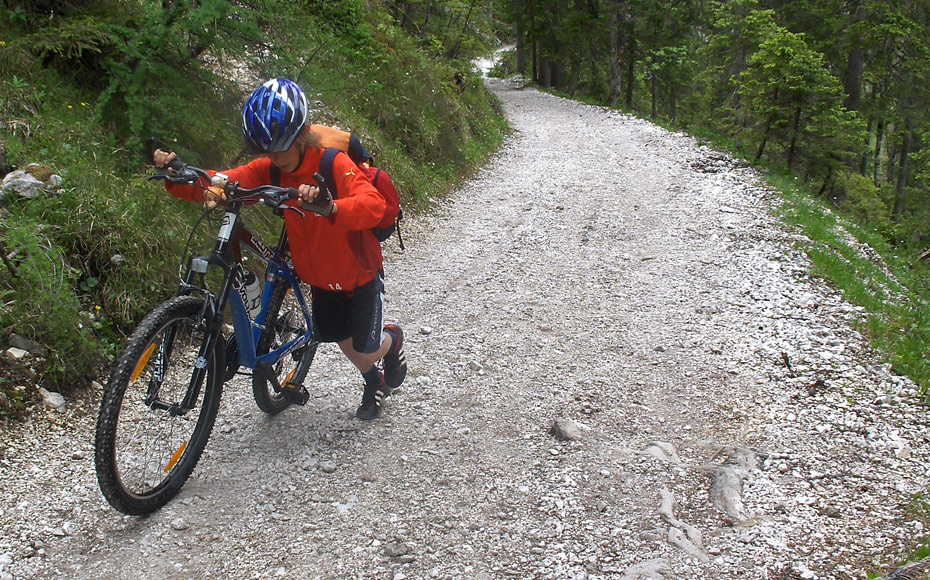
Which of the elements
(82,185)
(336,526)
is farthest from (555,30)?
(336,526)

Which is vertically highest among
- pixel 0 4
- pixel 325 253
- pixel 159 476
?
pixel 0 4

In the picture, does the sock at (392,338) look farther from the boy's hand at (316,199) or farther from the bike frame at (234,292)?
the boy's hand at (316,199)

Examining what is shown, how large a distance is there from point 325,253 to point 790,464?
10.5ft

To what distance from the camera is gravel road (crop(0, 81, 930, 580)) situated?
10.3ft

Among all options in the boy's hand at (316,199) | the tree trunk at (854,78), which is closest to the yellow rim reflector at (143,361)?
the boy's hand at (316,199)

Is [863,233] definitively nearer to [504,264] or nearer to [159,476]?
[504,264]

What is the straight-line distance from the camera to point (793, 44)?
37.9ft

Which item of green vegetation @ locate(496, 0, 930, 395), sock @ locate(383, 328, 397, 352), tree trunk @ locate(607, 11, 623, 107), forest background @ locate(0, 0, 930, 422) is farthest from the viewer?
tree trunk @ locate(607, 11, 623, 107)

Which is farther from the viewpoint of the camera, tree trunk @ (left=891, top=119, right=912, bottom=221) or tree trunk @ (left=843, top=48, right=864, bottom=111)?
tree trunk @ (left=891, top=119, right=912, bottom=221)

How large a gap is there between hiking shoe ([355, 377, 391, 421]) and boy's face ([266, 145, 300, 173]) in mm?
1698

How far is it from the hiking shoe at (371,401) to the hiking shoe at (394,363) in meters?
0.06

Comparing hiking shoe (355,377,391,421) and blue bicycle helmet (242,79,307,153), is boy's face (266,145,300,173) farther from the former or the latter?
hiking shoe (355,377,391,421)

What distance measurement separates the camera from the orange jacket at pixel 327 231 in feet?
10.9

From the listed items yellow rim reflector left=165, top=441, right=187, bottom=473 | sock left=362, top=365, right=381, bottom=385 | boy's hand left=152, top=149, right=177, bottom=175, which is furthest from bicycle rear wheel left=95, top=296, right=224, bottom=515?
sock left=362, top=365, right=381, bottom=385
